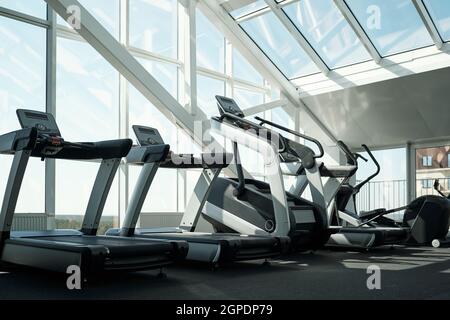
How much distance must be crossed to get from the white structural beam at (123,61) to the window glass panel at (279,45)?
7.65 feet

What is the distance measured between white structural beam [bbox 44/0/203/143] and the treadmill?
2570 millimetres

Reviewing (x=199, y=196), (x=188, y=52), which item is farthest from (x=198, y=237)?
(x=188, y=52)

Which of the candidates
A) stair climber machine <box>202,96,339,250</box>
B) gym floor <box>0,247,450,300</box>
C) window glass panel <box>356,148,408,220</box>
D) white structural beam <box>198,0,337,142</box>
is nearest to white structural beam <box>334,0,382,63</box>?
white structural beam <box>198,0,337,142</box>

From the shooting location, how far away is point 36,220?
620 cm

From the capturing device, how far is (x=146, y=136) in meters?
4.66

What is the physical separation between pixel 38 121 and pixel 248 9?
18.1ft

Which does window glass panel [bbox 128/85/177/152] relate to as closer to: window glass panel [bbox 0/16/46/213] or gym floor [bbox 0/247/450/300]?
window glass panel [bbox 0/16/46/213]

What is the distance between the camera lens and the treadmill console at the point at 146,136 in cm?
458

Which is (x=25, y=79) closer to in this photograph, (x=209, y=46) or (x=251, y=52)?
(x=209, y=46)

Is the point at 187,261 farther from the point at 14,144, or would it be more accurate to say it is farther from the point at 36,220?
the point at 36,220

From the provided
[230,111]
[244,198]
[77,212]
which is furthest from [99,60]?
[244,198]

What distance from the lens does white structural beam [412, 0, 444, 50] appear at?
7.21 metres

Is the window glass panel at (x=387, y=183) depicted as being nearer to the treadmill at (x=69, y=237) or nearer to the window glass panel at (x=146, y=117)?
the window glass panel at (x=146, y=117)

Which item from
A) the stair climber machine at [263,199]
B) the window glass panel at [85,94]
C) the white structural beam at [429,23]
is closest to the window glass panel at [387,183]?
the white structural beam at [429,23]
